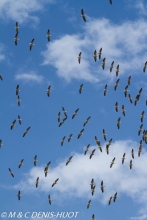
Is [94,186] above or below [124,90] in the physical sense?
below

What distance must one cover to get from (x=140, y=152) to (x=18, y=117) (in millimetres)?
27496

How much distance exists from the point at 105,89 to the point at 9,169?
90.8ft

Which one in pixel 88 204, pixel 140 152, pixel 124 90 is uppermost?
pixel 124 90

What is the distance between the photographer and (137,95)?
108 m

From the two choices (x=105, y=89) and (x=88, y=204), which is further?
(x=88, y=204)

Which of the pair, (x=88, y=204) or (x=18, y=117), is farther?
(x=88, y=204)

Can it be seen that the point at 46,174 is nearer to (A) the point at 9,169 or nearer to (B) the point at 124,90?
(A) the point at 9,169

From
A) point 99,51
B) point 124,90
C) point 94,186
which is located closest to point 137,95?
point 124,90

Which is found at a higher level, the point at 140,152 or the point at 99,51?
the point at 99,51

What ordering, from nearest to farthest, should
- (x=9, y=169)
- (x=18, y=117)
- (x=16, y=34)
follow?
(x=16, y=34)
(x=18, y=117)
(x=9, y=169)

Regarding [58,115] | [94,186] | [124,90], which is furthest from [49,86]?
[94,186]

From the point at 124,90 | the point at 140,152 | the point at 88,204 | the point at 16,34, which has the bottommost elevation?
the point at 88,204

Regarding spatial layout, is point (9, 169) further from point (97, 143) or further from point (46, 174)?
point (97, 143)

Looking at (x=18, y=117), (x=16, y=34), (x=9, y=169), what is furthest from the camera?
(x=9, y=169)
